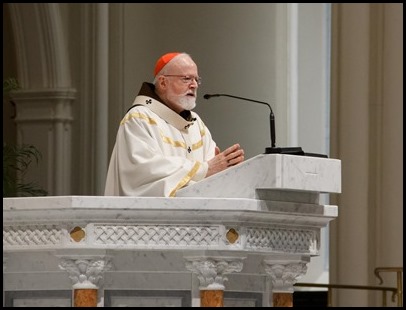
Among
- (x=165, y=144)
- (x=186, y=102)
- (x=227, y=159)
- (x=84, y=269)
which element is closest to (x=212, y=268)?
(x=84, y=269)

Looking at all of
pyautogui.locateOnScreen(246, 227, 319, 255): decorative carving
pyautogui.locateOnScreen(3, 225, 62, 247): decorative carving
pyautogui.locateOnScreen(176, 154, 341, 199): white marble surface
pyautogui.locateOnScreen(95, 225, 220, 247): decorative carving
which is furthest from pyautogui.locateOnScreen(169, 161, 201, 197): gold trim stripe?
pyautogui.locateOnScreen(3, 225, 62, 247): decorative carving

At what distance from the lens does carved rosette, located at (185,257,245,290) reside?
7.78 meters

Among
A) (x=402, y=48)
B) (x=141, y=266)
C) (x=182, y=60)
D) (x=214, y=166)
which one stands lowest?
(x=141, y=266)

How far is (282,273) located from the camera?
8.16 m

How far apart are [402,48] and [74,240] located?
5753 millimetres

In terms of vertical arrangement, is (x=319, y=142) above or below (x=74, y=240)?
above

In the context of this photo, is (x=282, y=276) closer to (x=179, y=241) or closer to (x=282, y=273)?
(x=282, y=273)

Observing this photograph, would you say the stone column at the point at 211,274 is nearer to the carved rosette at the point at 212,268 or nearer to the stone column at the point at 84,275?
the carved rosette at the point at 212,268

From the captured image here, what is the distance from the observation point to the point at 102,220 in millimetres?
7746

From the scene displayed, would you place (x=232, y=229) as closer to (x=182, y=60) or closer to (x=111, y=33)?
(x=182, y=60)

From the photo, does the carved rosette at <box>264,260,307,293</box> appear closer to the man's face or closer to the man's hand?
the man's hand

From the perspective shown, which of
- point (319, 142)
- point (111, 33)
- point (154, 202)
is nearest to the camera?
point (154, 202)

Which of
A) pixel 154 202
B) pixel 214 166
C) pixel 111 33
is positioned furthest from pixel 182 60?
pixel 111 33

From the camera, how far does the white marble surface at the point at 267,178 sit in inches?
310
